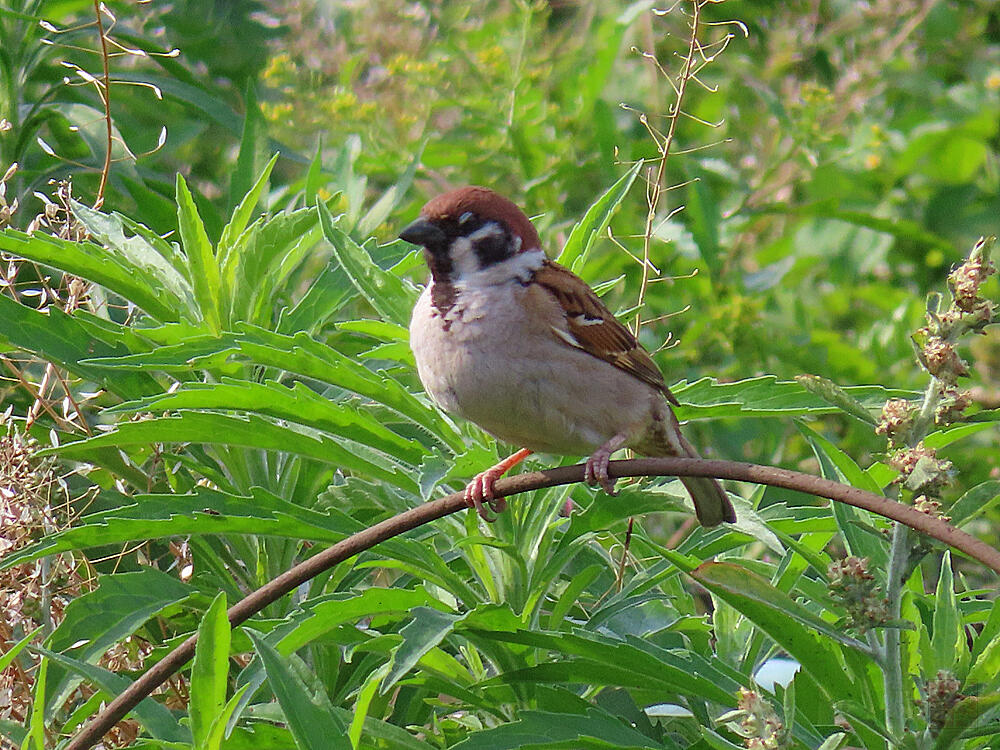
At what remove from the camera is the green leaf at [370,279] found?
2471 mm

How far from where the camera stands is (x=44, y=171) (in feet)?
10.7

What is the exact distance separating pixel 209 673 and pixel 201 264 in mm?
1005

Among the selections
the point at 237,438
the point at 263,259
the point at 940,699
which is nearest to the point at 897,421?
the point at 940,699

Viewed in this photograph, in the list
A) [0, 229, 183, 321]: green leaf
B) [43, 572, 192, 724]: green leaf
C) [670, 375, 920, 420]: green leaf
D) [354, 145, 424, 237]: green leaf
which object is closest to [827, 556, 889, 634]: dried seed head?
[670, 375, 920, 420]: green leaf

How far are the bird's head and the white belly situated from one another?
79mm

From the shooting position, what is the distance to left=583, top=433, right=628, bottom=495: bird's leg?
2.14 metres

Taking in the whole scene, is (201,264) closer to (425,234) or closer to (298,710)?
(425,234)

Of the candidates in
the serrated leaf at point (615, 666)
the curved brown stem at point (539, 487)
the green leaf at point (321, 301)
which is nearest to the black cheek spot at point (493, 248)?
the green leaf at point (321, 301)

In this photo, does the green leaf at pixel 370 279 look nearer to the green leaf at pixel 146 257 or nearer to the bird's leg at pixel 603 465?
the green leaf at pixel 146 257

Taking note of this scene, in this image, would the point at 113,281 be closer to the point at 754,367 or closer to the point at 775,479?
the point at 775,479

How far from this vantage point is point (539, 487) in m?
2.05

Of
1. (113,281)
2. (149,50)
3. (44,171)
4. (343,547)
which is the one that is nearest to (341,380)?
(343,547)

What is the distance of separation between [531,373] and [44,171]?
53.0 inches

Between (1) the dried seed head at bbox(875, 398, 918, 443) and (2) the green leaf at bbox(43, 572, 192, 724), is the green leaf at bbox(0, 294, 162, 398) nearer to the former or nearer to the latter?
(2) the green leaf at bbox(43, 572, 192, 724)
